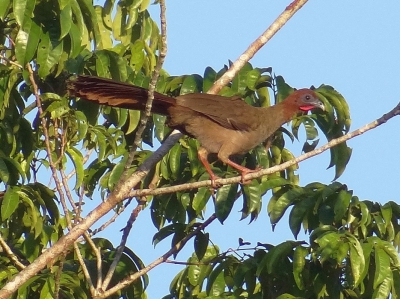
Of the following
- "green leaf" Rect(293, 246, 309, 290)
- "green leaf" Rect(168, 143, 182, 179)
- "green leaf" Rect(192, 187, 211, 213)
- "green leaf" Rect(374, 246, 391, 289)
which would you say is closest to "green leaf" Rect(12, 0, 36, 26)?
"green leaf" Rect(168, 143, 182, 179)

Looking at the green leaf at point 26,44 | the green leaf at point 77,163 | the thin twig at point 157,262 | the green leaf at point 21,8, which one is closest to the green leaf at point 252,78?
the thin twig at point 157,262

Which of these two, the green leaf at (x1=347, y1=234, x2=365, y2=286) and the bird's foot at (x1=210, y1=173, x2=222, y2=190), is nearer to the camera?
the green leaf at (x1=347, y1=234, x2=365, y2=286)

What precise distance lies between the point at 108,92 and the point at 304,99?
→ 5.54ft

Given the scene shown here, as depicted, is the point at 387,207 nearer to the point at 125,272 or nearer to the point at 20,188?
the point at 125,272

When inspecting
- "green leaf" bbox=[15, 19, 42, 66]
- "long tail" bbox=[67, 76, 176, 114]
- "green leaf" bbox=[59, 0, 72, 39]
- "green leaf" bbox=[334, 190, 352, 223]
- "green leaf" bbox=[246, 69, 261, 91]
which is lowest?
"green leaf" bbox=[334, 190, 352, 223]

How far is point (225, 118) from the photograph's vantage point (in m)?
5.61

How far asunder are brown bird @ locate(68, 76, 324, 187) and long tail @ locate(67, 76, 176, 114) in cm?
2

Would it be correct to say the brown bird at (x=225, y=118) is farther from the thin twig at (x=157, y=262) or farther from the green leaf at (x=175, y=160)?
the thin twig at (x=157, y=262)

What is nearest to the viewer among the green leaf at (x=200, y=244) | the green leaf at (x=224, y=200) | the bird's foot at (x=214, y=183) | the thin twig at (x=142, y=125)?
the thin twig at (x=142, y=125)

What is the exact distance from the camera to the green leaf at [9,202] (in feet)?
14.6

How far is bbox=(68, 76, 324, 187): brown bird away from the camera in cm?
525

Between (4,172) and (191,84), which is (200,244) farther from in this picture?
(4,172)

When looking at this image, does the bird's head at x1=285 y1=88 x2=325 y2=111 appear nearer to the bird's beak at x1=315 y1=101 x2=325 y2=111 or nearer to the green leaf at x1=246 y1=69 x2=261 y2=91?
the bird's beak at x1=315 y1=101 x2=325 y2=111

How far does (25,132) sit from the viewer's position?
496 cm
